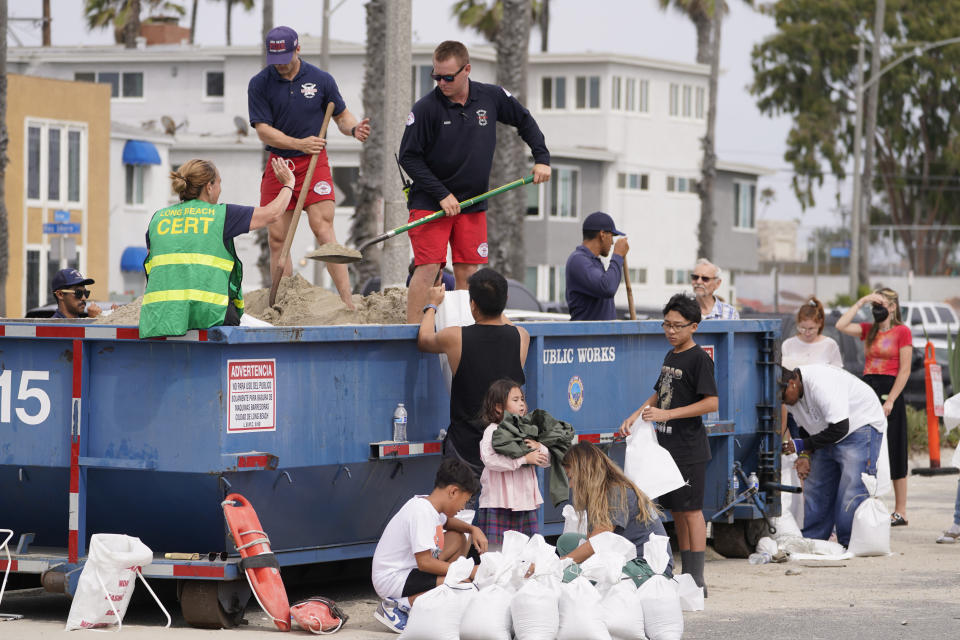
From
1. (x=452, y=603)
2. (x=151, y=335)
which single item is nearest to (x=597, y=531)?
(x=452, y=603)

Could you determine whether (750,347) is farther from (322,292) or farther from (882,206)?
(882,206)

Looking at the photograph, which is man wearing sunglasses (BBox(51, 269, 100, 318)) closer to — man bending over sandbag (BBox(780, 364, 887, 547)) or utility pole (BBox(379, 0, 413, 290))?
utility pole (BBox(379, 0, 413, 290))

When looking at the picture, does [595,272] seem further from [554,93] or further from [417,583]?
[554,93]

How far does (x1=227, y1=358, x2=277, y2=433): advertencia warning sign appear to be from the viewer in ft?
26.1

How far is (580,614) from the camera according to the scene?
25.0 feet

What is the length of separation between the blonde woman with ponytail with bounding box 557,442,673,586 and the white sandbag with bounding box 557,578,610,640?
0.35 meters

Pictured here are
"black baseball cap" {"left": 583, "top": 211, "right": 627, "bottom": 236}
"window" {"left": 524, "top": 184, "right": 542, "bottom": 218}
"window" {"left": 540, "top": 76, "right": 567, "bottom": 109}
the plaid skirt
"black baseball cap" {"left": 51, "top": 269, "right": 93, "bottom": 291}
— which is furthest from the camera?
"window" {"left": 540, "top": 76, "right": 567, "bottom": 109}

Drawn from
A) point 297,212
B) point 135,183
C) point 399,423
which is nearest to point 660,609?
point 399,423

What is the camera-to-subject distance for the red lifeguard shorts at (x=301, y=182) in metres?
10.6

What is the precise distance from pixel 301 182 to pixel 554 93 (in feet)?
146

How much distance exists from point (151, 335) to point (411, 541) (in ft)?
5.42

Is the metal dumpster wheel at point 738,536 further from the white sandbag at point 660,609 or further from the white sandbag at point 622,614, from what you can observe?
the white sandbag at point 622,614

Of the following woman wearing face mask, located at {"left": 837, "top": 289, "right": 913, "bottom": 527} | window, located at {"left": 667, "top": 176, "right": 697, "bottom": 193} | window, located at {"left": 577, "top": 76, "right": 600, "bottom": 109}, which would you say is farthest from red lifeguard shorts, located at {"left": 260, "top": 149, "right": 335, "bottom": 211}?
window, located at {"left": 667, "top": 176, "right": 697, "bottom": 193}

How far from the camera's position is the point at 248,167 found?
47.1 meters
